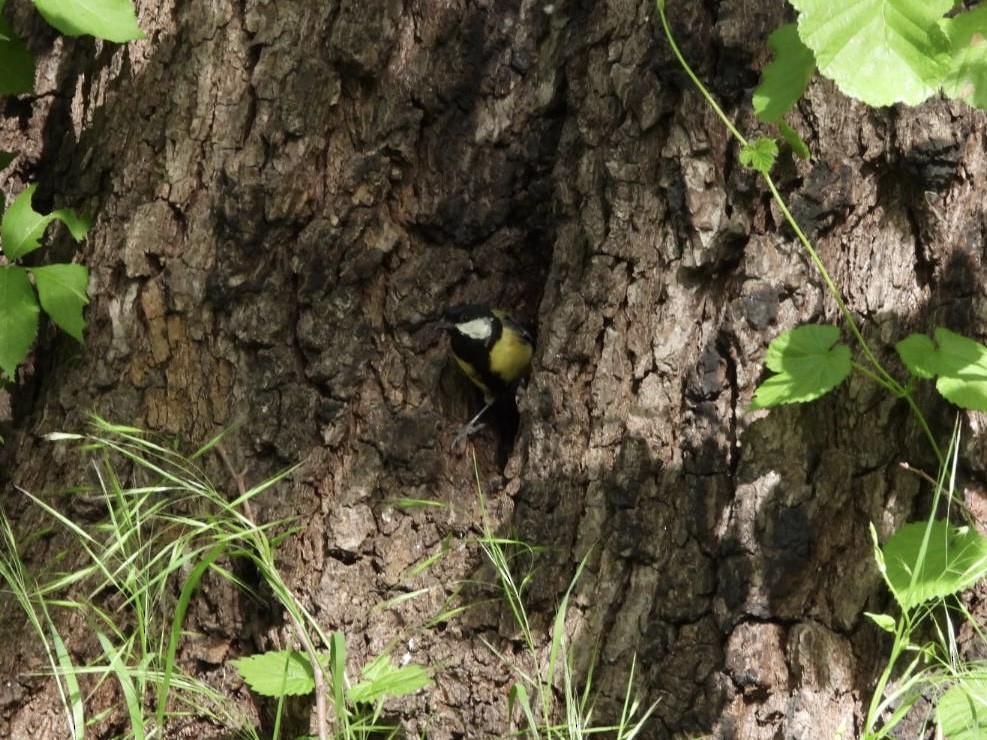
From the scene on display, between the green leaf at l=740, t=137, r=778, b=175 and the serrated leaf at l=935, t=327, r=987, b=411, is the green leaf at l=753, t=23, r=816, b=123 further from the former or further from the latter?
the serrated leaf at l=935, t=327, r=987, b=411

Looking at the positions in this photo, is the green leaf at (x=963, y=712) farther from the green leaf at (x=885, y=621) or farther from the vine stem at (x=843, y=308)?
the vine stem at (x=843, y=308)

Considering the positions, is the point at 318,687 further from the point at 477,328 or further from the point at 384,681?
the point at 477,328

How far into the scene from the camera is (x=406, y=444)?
2.39 metres

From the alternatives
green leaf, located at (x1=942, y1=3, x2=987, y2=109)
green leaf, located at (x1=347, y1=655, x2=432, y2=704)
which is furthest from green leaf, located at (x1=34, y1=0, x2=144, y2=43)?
green leaf, located at (x1=942, y1=3, x2=987, y2=109)

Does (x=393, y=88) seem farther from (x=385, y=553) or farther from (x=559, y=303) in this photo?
(x=385, y=553)

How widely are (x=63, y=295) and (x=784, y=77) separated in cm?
163

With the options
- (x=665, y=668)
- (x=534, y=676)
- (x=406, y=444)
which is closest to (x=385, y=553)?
(x=406, y=444)

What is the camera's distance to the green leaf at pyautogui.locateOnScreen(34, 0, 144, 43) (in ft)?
7.20

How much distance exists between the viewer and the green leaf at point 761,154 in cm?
191

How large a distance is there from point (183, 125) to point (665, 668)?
1.59m

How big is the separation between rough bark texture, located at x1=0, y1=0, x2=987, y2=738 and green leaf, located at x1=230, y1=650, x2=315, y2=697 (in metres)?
0.10

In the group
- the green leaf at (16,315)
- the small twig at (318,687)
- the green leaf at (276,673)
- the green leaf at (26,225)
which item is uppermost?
the green leaf at (26,225)

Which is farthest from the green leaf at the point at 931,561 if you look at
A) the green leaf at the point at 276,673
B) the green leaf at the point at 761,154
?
the green leaf at the point at 276,673

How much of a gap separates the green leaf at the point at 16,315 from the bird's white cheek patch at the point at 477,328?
0.96m
